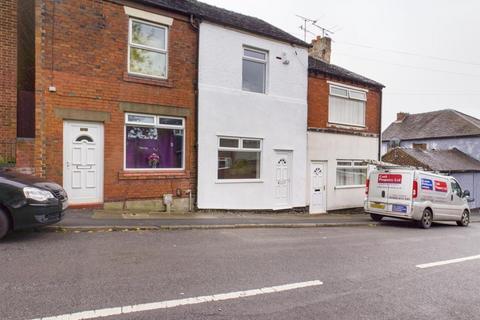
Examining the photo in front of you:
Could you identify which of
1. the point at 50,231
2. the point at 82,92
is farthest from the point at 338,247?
the point at 82,92

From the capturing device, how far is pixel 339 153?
15766 millimetres

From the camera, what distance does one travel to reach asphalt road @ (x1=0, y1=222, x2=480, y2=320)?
13.0ft

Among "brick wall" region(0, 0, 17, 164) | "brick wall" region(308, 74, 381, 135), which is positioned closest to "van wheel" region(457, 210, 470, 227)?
"brick wall" region(308, 74, 381, 135)

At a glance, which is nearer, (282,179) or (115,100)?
(115,100)

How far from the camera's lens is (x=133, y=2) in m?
10.3

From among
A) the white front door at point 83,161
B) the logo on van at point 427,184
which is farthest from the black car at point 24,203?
the logo on van at point 427,184

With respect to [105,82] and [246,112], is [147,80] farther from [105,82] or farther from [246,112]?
[246,112]

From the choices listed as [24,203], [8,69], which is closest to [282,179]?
[24,203]

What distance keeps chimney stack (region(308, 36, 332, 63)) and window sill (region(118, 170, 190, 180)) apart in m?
11.2

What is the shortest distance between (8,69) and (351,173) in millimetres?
13634

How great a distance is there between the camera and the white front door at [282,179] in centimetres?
1341

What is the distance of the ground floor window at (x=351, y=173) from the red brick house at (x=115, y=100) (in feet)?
24.7

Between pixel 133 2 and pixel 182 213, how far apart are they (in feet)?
20.5

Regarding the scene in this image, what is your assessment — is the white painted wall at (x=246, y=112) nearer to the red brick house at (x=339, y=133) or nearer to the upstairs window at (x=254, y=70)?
the upstairs window at (x=254, y=70)
